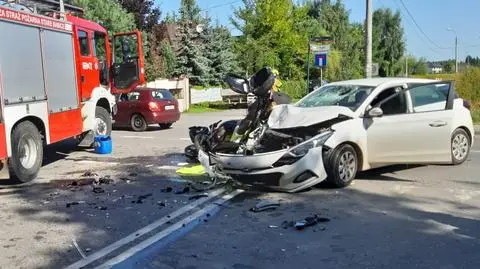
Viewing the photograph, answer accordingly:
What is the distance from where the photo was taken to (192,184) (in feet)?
27.8

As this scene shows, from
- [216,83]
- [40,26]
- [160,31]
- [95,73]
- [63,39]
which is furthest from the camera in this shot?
[216,83]

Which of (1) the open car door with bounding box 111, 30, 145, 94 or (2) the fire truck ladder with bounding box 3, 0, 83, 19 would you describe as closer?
(2) the fire truck ladder with bounding box 3, 0, 83, 19

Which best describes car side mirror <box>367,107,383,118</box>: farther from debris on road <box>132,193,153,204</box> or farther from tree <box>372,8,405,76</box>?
tree <box>372,8,405,76</box>

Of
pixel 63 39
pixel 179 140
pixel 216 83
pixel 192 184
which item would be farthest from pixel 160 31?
pixel 192 184

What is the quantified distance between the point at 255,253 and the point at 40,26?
22.0 feet

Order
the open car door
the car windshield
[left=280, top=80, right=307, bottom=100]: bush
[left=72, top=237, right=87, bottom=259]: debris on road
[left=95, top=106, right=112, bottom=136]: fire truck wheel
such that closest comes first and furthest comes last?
[left=72, top=237, right=87, bottom=259]: debris on road
the car windshield
[left=95, top=106, right=112, bottom=136]: fire truck wheel
the open car door
[left=280, top=80, right=307, bottom=100]: bush

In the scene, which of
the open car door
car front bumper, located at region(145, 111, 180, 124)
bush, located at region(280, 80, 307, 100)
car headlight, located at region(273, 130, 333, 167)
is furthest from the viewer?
bush, located at region(280, 80, 307, 100)

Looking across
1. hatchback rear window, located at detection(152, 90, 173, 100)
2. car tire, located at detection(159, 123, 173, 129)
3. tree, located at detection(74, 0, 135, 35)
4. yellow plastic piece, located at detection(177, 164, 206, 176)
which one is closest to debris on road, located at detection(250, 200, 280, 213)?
yellow plastic piece, located at detection(177, 164, 206, 176)

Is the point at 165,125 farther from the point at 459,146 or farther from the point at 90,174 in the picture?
the point at 459,146

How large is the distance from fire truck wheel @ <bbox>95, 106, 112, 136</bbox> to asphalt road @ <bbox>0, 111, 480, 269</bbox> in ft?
11.9

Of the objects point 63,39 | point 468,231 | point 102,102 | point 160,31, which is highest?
point 160,31

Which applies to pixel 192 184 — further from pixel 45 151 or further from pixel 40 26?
pixel 45 151

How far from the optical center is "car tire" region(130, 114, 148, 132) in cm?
1869

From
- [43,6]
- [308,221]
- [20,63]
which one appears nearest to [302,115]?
[308,221]
